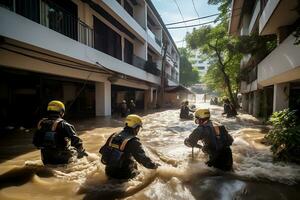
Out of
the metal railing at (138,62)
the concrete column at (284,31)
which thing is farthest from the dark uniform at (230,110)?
the metal railing at (138,62)

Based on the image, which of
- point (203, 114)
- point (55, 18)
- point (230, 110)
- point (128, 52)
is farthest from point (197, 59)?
point (203, 114)

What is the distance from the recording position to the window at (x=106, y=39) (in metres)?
13.6

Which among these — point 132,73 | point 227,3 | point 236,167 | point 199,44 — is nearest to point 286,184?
point 236,167

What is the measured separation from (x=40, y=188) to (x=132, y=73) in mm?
13029

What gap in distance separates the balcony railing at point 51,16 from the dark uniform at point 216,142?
21.5 ft

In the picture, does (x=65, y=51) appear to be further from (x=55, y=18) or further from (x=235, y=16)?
(x=235, y=16)

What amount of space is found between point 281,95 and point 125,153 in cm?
953

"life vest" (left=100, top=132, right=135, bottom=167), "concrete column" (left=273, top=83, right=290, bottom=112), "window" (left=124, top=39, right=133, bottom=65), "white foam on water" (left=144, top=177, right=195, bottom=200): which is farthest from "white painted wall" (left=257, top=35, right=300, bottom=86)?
"window" (left=124, top=39, right=133, bottom=65)

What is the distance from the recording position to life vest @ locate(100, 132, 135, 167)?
370 centimetres

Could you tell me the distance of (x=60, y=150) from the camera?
178 inches

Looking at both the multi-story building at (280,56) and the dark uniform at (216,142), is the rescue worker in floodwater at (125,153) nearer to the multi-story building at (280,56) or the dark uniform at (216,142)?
the dark uniform at (216,142)

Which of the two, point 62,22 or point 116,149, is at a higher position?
point 62,22

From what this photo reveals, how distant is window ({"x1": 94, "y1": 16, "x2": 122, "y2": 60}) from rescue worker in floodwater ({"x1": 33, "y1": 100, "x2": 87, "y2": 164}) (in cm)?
972

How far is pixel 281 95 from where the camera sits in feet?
35.0
